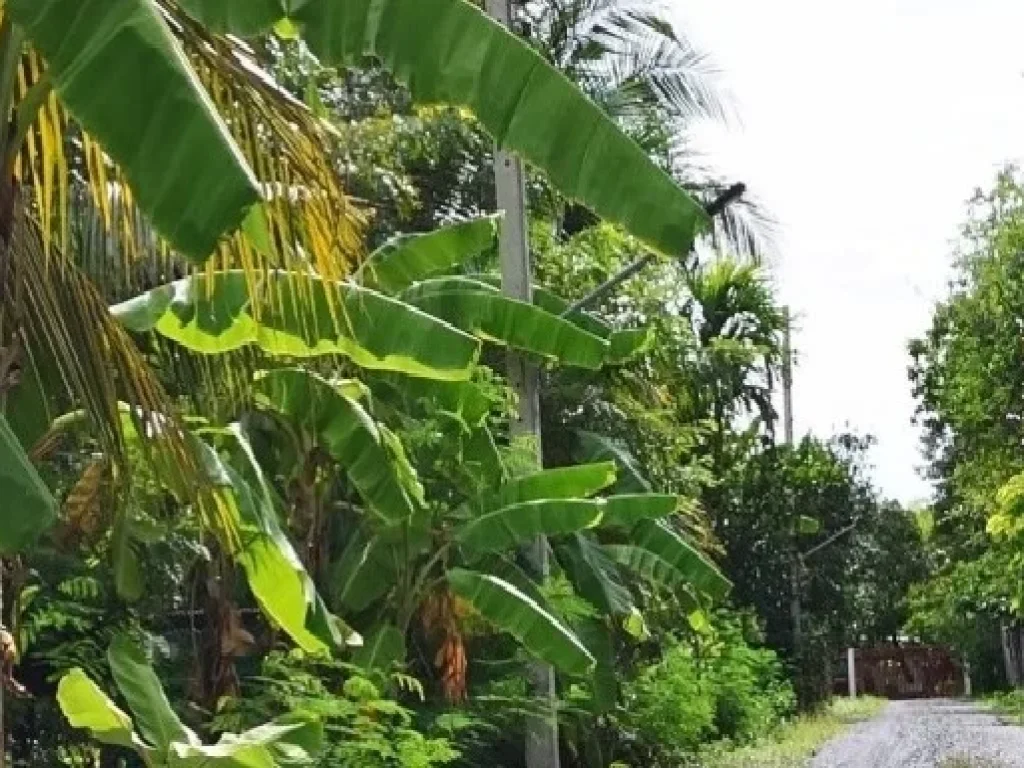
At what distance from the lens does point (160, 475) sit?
755cm

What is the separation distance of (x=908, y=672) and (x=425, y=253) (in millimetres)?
63048

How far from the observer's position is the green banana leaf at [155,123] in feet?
16.7

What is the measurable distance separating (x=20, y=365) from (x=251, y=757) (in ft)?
6.60

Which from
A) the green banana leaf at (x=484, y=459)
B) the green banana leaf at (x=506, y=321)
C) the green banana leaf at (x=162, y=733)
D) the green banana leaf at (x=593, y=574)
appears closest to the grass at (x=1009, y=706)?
the green banana leaf at (x=593, y=574)

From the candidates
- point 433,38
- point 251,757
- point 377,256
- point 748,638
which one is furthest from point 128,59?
point 748,638

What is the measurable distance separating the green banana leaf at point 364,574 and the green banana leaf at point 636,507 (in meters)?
1.84

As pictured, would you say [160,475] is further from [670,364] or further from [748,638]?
[748,638]

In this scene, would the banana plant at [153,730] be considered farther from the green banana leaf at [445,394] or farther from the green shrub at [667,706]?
the green shrub at [667,706]

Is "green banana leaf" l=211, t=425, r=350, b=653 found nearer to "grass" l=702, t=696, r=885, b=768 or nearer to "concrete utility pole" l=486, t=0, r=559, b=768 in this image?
"concrete utility pole" l=486, t=0, r=559, b=768

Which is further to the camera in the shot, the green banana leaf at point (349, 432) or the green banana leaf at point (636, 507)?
the green banana leaf at point (636, 507)

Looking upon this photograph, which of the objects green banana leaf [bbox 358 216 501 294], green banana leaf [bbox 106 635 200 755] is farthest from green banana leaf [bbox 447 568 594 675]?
green banana leaf [bbox 106 635 200 755]

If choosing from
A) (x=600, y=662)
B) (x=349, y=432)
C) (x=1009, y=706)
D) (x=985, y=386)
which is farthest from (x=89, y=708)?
(x=1009, y=706)

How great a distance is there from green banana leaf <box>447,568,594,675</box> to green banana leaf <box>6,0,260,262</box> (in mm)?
8178

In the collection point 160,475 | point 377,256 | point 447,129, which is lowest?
point 160,475
